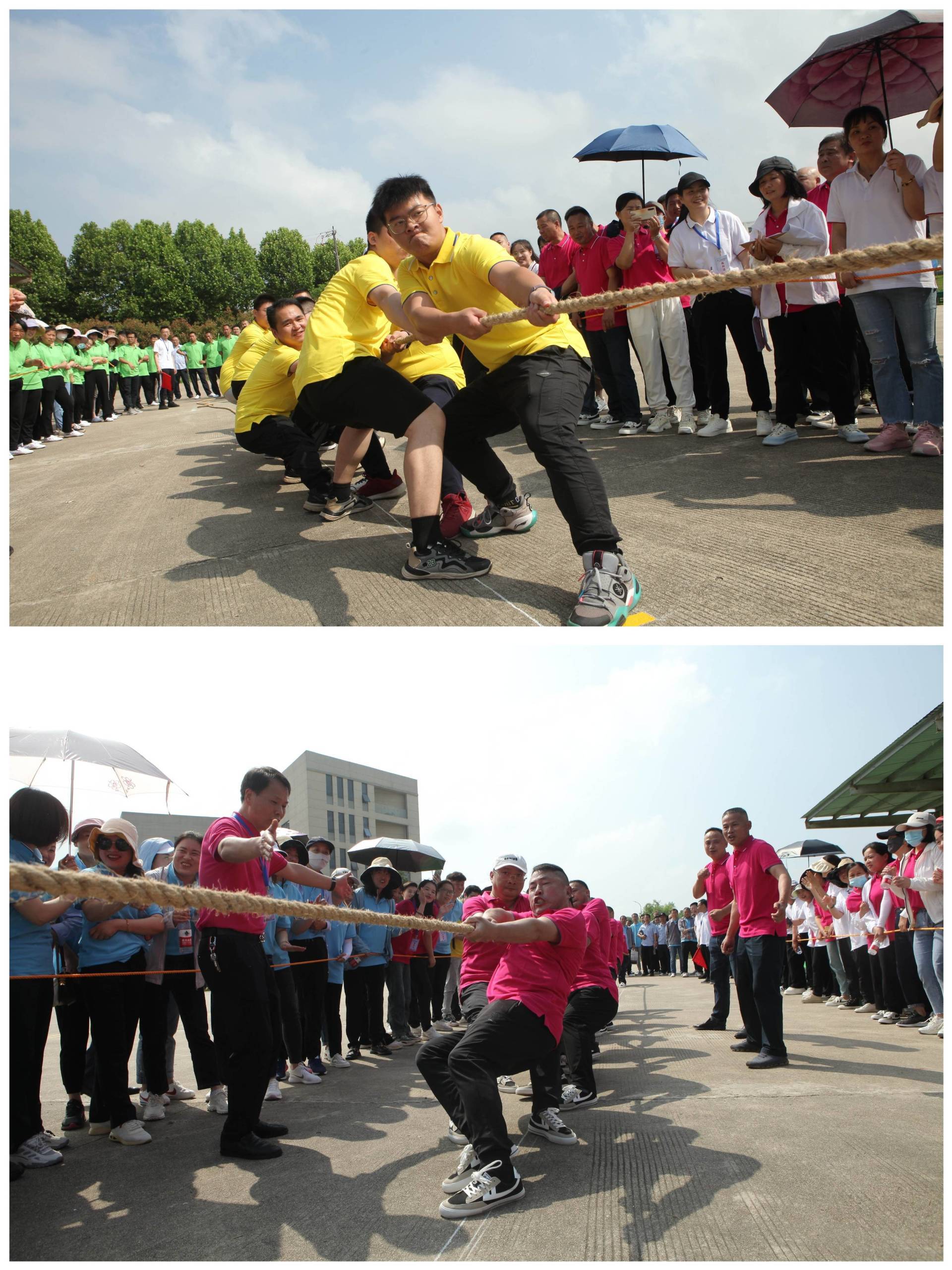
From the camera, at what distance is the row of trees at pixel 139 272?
62.2 metres

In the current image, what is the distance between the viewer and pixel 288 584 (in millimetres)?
4984

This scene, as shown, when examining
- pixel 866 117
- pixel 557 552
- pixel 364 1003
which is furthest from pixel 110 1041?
pixel 866 117

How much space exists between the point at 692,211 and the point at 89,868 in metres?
6.61

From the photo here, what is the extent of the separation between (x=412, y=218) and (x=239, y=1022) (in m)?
3.98

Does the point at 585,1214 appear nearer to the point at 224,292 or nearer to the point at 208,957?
the point at 208,957

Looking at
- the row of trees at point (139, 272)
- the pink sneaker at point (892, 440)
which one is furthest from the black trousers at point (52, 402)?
the row of trees at point (139, 272)

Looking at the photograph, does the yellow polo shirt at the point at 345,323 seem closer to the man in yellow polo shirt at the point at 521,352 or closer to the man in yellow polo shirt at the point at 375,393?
the man in yellow polo shirt at the point at 375,393

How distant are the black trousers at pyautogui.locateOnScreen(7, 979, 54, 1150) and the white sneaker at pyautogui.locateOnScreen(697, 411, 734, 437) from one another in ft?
20.9

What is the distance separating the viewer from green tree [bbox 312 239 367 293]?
83188 millimetres

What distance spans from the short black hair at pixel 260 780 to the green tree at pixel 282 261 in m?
84.7

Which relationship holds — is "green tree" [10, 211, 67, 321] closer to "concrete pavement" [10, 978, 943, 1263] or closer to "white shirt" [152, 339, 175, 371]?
"white shirt" [152, 339, 175, 371]

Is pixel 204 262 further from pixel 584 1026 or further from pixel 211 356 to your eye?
pixel 584 1026

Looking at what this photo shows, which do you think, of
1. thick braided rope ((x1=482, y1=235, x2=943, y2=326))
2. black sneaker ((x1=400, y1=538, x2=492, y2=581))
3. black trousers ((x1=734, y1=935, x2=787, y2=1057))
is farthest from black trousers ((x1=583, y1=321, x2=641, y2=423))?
black trousers ((x1=734, y1=935, x2=787, y2=1057))

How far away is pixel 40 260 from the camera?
61938 mm
